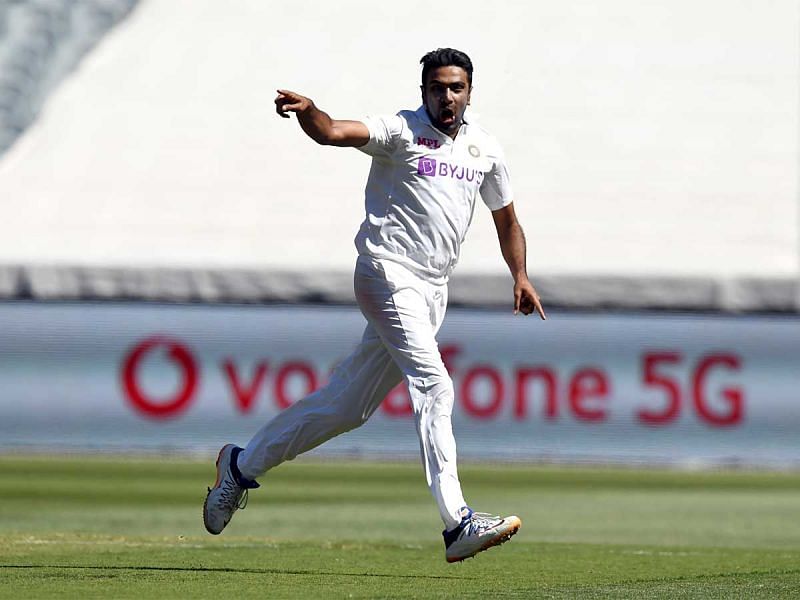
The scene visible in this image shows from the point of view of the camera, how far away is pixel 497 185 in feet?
22.0

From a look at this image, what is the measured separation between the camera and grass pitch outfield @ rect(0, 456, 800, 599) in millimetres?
6000

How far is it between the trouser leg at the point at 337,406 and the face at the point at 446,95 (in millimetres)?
827

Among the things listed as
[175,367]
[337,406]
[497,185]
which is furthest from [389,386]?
[175,367]

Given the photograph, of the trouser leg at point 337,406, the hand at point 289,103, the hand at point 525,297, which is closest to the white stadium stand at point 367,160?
the hand at point 525,297

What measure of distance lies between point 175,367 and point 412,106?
4903 mm

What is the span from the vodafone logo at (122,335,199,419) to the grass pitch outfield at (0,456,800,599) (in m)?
0.67

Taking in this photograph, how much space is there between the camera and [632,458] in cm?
1552

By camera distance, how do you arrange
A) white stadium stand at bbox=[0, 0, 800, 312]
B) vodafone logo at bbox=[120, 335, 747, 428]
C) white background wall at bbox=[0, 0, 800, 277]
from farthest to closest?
1. white background wall at bbox=[0, 0, 800, 277]
2. white stadium stand at bbox=[0, 0, 800, 312]
3. vodafone logo at bbox=[120, 335, 747, 428]

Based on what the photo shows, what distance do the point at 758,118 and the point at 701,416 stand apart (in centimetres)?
493

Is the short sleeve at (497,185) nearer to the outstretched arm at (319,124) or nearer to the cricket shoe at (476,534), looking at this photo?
the outstretched arm at (319,124)

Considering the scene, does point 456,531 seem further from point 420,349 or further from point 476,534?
point 420,349

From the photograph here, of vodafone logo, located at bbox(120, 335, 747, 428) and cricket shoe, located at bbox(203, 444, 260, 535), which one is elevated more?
cricket shoe, located at bbox(203, 444, 260, 535)

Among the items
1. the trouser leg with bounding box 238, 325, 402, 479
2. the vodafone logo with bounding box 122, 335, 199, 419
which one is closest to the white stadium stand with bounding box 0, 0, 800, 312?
the vodafone logo with bounding box 122, 335, 199, 419

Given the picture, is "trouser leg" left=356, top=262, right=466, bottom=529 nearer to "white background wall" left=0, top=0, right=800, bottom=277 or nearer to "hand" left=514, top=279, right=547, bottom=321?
"hand" left=514, top=279, right=547, bottom=321
